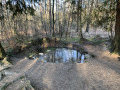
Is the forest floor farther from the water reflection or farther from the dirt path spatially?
the water reflection

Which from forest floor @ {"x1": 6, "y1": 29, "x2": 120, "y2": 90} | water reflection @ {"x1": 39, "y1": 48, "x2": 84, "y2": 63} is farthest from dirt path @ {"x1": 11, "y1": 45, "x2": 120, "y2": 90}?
water reflection @ {"x1": 39, "y1": 48, "x2": 84, "y2": 63}

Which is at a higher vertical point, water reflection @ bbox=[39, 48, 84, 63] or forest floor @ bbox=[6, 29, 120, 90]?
water reflection @ bbox=[39, 48, 84, 63]

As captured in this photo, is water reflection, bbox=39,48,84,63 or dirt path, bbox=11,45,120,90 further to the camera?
water reflection, bbox=39,48,84,63

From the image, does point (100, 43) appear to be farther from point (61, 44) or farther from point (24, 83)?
point (24, 83)

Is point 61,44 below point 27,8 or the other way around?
below

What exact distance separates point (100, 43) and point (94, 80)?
6.39m

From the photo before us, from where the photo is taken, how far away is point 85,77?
4059 millimetres

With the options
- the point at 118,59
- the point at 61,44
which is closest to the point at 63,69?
the point at 118,59

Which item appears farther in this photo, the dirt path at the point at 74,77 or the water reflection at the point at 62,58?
the water reflection at the point at 62,58

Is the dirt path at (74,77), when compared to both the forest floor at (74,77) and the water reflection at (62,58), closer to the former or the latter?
the forest floor at (74,77)

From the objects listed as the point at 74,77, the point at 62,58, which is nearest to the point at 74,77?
the point at 74,77

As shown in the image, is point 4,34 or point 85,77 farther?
point 4,34

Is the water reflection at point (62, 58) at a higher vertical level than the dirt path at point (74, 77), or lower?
higher

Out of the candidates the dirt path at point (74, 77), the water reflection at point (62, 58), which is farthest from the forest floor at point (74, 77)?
the water reflection at point (62, 58)
